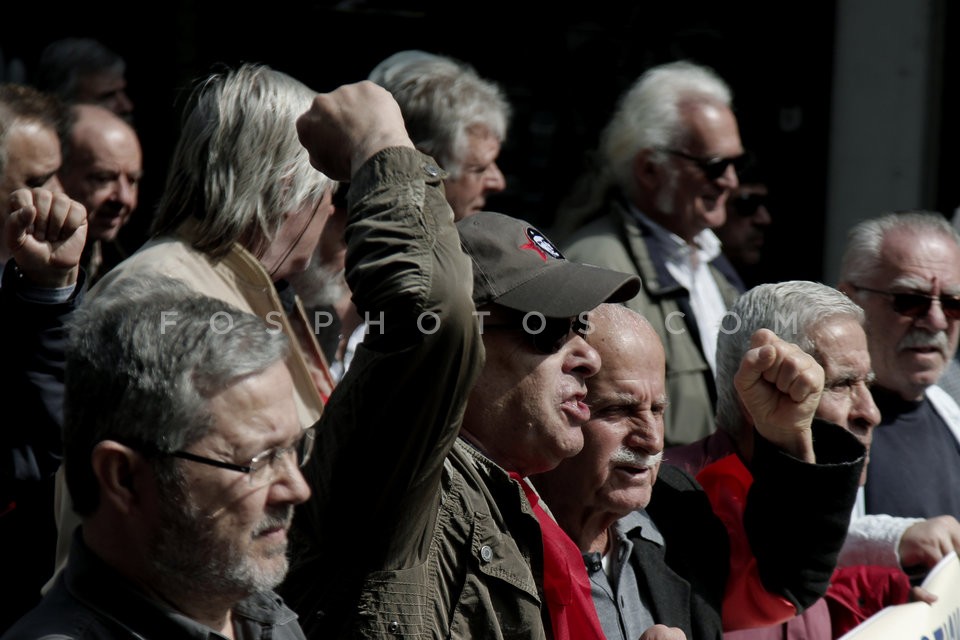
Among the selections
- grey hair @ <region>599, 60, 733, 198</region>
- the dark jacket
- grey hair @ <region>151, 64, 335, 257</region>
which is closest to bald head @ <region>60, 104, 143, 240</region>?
grey hair @ <region>151, 64, 335, 257</region>

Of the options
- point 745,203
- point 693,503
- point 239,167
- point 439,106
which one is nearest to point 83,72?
point 439,106

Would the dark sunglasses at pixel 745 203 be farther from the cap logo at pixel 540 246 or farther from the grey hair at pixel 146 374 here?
the grey hair at pixel 146 374

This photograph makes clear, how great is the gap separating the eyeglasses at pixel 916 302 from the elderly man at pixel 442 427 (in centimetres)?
198

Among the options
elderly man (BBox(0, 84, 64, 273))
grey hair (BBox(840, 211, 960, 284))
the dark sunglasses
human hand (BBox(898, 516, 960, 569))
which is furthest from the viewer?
the dark sunglasses

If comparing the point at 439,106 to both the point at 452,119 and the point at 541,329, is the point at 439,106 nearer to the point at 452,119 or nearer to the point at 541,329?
the point at 452,119

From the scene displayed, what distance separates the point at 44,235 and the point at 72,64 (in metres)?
2.89

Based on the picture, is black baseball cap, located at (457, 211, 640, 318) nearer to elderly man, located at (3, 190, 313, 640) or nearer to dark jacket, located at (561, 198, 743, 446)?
elderly man, located at (3, 190, 313, 640)

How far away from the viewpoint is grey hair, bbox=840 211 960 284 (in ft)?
Answer: 14.8

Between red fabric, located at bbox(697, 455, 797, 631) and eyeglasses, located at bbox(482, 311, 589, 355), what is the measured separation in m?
0.87

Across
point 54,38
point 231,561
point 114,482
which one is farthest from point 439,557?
point 54,38

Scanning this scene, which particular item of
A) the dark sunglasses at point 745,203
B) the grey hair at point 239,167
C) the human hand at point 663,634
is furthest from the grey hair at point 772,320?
the dark sunglasses at point 745,203

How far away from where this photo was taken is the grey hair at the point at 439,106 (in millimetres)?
4566

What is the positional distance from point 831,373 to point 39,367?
192 centimetres

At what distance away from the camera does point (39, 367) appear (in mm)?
2838
